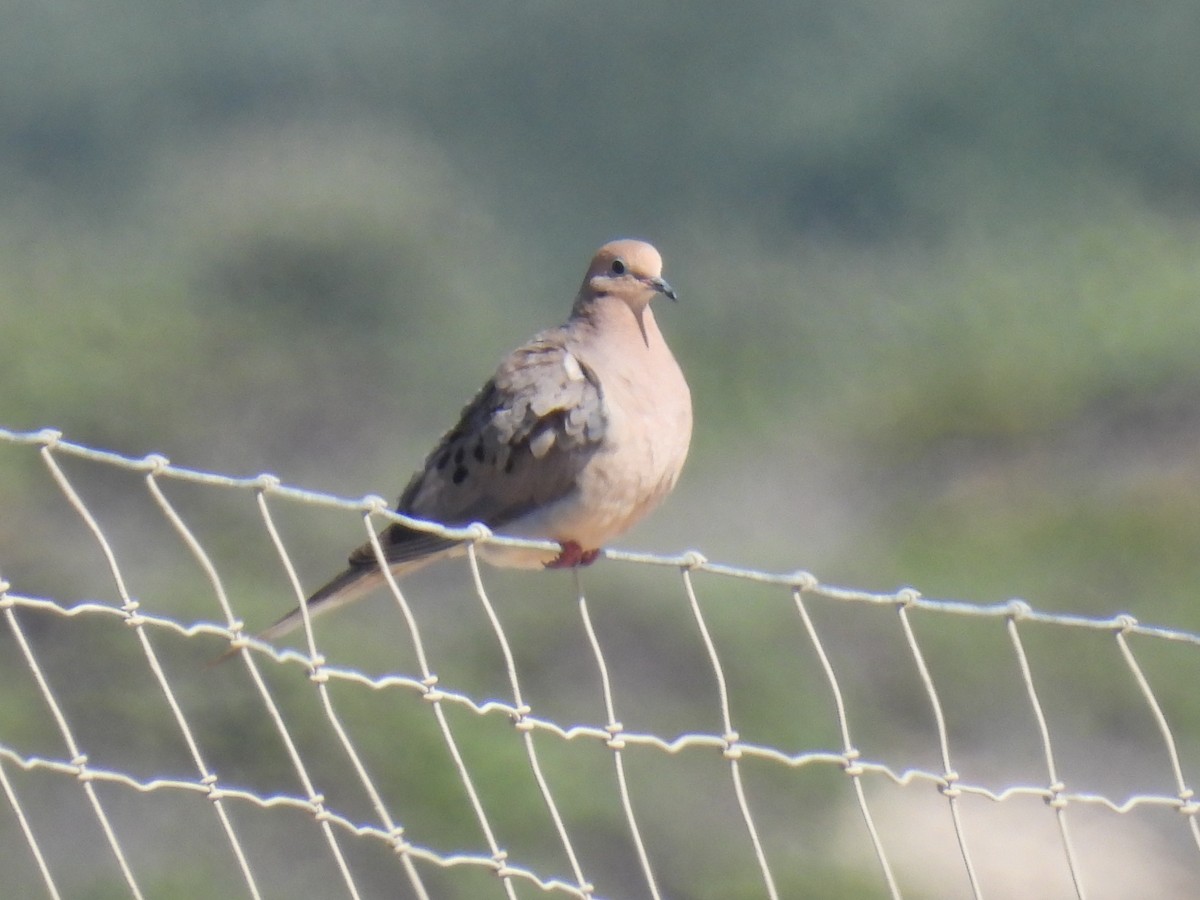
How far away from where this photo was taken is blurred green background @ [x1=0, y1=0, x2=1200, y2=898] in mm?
8016

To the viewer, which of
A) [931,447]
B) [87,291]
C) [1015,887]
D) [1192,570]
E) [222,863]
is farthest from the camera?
[87,291]

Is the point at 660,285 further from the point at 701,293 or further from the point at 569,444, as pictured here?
the point at 701,293

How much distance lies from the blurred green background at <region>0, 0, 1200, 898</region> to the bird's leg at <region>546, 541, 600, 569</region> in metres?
3.15

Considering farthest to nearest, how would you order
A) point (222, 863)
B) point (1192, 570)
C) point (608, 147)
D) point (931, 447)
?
point (608, 147), point (931, 447), point (1192, 570), point (222, 863)

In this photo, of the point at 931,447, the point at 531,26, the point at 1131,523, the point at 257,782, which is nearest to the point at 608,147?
the point at 531,26

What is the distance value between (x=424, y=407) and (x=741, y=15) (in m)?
3.40

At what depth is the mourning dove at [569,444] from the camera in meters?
3.83

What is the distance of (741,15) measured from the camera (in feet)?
38.2

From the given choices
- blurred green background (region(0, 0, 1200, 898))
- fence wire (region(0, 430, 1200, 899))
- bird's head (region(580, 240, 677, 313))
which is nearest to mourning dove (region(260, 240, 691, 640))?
bird's head (region(580, 240, 677, 313))

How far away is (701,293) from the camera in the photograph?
33.6 feet

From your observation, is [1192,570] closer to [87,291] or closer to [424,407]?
[424,407]

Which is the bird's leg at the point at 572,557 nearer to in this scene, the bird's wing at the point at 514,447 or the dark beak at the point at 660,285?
the bird's wing at the point at 514,447

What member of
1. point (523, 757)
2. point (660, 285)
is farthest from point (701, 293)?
point (660, 285)

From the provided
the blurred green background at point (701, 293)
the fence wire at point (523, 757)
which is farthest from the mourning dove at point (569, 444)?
the blurred green background at point (701, 293)
